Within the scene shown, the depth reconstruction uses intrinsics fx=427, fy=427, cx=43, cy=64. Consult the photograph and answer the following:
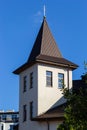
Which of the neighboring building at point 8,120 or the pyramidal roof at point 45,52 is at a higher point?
the pyramidal roof at point 45,52

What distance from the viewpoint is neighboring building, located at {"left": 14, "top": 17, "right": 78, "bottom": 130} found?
39.2 meters

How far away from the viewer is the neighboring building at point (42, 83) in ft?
129

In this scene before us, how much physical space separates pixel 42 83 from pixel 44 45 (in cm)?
444

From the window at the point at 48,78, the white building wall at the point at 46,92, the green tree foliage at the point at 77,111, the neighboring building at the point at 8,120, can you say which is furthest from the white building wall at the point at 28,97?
the neighboring building at the point at 8,120

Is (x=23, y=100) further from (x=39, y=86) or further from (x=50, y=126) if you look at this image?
(x=50, y=126)

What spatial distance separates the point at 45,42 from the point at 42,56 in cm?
251

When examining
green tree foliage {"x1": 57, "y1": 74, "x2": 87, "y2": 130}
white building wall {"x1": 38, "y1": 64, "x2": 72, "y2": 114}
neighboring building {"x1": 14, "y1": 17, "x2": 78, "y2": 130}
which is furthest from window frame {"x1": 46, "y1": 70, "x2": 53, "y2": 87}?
green tree foliage {"x1": 57, "y1": 74, "x2": 87, "y2": 130}

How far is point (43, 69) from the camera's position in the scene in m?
40.2

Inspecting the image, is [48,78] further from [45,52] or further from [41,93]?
[45,52]

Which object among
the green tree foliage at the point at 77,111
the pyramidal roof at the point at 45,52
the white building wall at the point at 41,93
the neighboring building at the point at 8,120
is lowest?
the neighboring building at the point at 8,120

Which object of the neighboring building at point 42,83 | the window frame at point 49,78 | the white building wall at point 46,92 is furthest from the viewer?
the window frame at point 49,78

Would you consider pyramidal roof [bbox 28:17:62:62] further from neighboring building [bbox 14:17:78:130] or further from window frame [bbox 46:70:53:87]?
window frame [bbox 46:70:53:87]

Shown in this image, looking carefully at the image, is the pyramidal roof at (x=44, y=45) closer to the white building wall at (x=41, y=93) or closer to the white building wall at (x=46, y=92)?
the white building wall at (x=41, y=93)

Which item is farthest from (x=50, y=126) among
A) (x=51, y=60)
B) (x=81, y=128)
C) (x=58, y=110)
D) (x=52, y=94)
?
(x=81, y=128)
